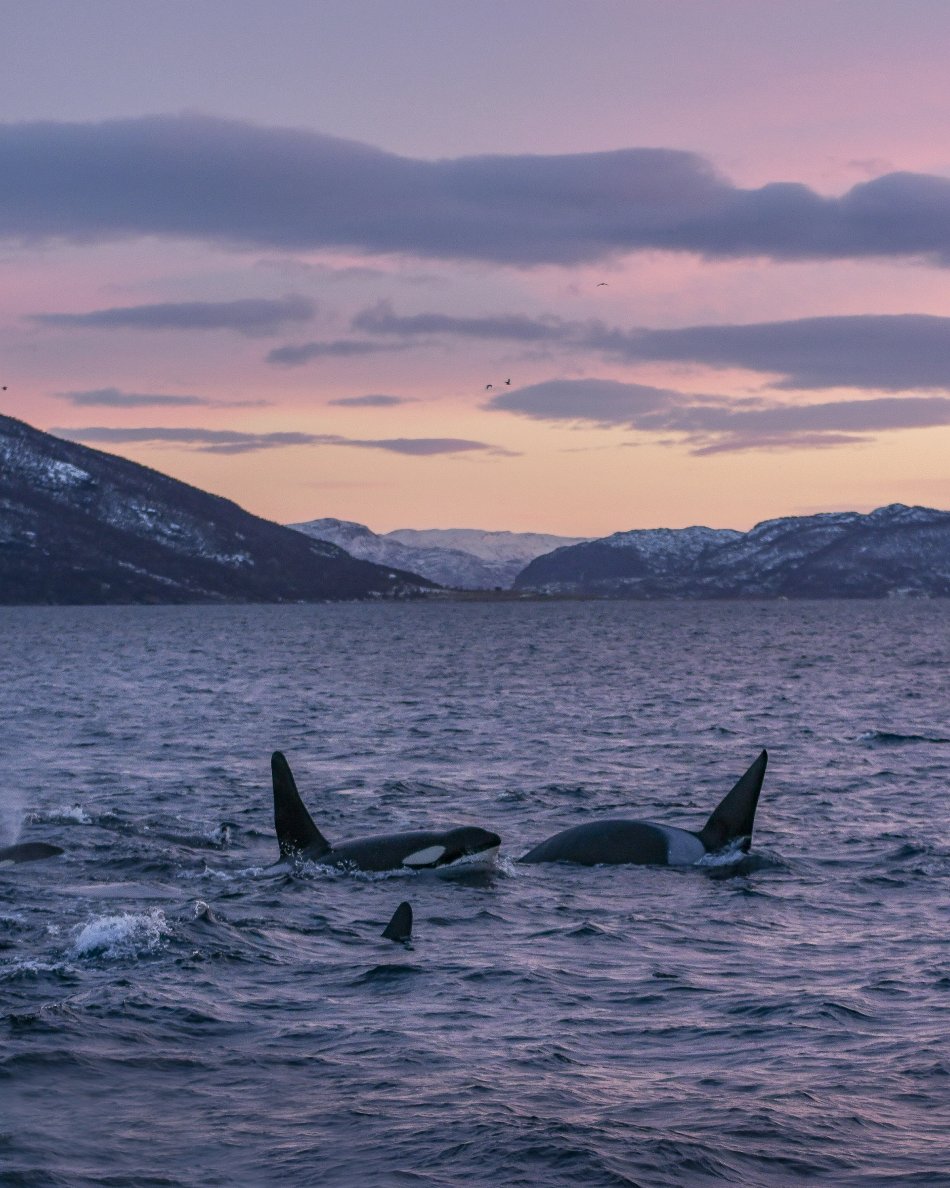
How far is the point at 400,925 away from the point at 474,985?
2536 mm

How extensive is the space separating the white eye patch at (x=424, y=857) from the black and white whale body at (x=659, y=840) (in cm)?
189

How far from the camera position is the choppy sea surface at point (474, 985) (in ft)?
40.7

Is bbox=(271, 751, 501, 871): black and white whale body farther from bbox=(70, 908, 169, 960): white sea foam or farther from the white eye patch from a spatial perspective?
bbox=(70, 908, 169, 960): white sea foam

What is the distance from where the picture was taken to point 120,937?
1919 cm

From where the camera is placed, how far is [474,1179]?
1173 centimetres

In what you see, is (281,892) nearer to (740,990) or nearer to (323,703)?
(740,990)

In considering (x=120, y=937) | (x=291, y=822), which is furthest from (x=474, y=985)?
(x=291, y=822)

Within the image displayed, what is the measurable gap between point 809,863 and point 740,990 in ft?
29.6

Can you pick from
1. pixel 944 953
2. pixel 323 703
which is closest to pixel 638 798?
pixel 944 953

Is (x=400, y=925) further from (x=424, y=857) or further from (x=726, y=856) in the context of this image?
(x=726, y=856)

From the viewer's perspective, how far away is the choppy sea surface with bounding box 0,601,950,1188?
1239cm

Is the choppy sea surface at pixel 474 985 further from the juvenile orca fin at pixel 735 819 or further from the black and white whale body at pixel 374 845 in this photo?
the juvenile orca fin at pixel 735 819

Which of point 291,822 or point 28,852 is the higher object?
point 291,822

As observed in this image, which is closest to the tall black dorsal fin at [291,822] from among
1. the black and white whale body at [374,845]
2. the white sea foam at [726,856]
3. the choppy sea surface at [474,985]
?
the black and white whale body at [374,845]
